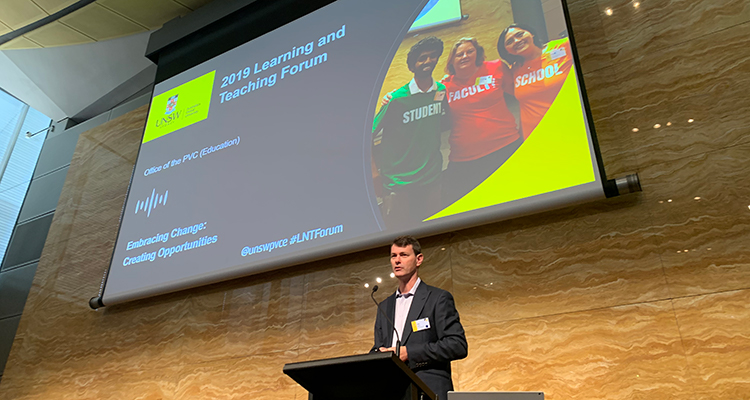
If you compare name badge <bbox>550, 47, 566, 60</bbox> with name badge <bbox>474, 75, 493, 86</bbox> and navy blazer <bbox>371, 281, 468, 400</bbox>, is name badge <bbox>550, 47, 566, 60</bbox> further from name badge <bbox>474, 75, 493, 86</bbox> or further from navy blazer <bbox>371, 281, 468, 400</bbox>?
navy blazer <bbox>371, 281, 468, 400</bbox>

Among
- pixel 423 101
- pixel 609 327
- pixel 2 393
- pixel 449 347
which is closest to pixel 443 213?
pixel 423 101

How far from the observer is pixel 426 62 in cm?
391

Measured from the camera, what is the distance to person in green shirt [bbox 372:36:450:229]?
3.53 meters

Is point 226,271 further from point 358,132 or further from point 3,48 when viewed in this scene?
point 3,48

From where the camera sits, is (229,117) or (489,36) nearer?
(489,36)

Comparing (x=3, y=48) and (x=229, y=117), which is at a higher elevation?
(x=3, y=48)

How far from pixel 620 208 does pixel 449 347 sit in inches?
60.1

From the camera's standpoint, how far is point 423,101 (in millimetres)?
3809

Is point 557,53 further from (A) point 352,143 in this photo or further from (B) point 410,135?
(A) point 352,143

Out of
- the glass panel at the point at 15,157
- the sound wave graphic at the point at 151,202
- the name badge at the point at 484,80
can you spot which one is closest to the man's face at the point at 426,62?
Result: the name badge at the point at 484,80

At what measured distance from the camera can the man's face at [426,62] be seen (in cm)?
388

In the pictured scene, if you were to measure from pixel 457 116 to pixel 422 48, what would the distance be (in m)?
0.65

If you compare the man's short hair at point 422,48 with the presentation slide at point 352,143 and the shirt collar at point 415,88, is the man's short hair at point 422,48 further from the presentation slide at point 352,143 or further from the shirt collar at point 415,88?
the shirt collar at point 415,88

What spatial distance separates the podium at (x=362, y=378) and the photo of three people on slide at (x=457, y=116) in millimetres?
1775
